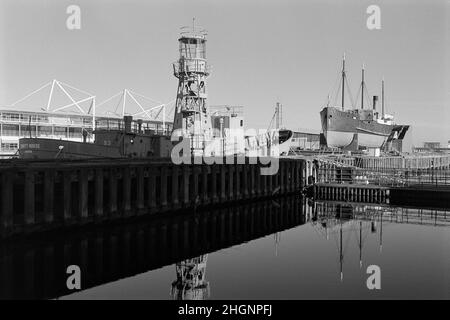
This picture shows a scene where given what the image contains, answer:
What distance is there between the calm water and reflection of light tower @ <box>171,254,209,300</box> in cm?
5

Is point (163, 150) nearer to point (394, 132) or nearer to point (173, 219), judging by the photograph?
point (173, 219)

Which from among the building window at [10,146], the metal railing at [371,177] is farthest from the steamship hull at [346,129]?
the building window at [10,146]

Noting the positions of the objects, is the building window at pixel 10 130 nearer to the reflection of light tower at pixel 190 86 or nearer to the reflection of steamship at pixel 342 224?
the reflection of light tower at pixel 190 86

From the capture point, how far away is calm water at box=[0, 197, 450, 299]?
19.4m

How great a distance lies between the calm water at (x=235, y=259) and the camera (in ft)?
63.5

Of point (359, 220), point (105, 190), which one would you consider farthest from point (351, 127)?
point (105, 190)

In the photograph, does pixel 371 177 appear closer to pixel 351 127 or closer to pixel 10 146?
pixel 351 127

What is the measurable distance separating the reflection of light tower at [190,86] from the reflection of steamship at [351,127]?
132 feet

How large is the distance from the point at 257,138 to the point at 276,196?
11105 millimetres

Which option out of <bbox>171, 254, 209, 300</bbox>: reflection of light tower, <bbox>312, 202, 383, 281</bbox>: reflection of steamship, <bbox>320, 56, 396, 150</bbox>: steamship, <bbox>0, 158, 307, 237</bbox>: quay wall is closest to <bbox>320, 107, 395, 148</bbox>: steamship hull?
<bbox>320, 56, 396, 150</bbox>: steamship

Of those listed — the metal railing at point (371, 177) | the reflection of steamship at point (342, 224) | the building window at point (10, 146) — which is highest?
the building window at point (10, 146)

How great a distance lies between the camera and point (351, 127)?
94.4 m

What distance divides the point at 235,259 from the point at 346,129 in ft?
240
